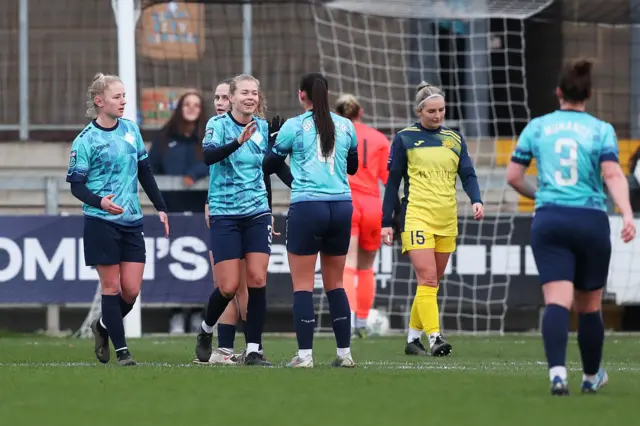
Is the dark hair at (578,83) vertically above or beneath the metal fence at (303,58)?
beneath

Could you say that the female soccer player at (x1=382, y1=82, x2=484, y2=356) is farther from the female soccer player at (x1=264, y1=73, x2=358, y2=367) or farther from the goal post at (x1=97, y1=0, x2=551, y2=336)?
the goal post at (x1=97, y1=0, x2=551, y2=336)

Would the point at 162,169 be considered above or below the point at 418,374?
above

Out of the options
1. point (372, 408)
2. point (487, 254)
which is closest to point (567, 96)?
point (372, 408)

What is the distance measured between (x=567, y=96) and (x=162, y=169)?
775cm

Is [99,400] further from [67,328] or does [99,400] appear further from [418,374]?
[67,328]

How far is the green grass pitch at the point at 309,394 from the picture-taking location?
669 cm

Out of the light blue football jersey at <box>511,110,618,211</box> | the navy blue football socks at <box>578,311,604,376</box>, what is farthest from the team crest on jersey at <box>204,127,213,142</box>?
the navy blue football socks at <box>578,311,604,376</box>

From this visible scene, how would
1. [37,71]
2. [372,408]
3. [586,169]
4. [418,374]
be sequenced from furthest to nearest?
[37,71]
[418,374]
[586,169]
[372,408]

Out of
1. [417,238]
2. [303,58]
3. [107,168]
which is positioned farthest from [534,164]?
[107,168]

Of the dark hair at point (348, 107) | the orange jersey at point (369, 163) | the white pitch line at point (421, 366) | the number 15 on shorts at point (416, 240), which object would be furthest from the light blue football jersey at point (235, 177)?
the orange jersey at point (369, 163)

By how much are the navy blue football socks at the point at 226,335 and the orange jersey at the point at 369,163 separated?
10.9ft

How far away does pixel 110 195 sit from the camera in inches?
376

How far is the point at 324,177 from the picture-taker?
30.7 feet

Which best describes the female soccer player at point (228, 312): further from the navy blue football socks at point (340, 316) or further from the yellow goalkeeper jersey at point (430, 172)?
the yellow goalkeeper jersey at point (430, 172)
